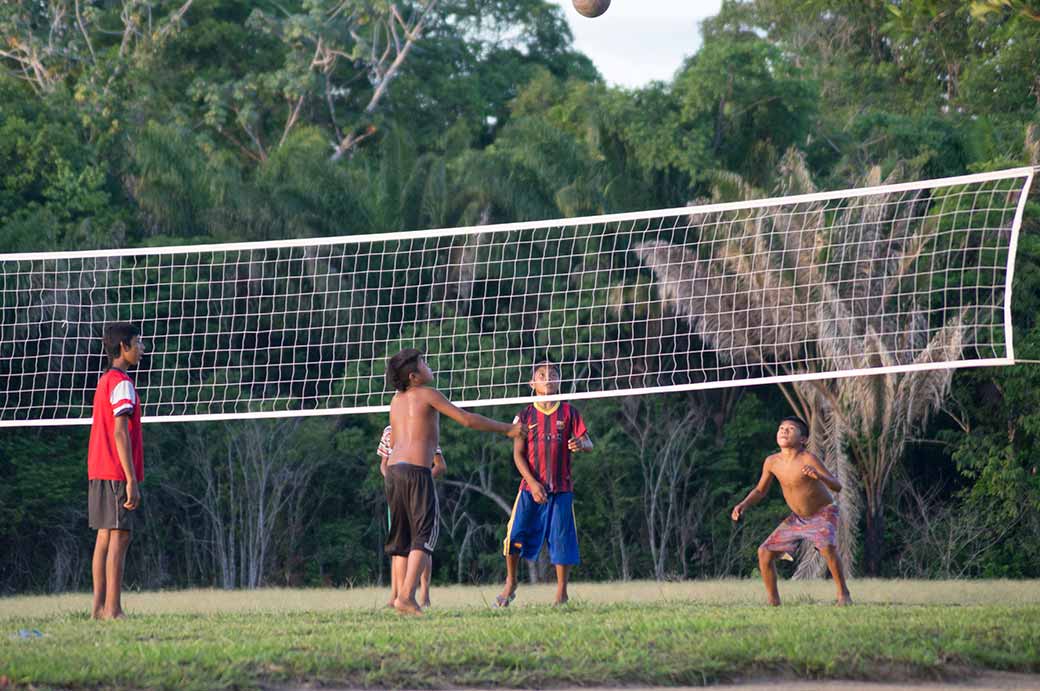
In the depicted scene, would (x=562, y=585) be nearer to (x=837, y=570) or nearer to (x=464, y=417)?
(x=837, y=570)

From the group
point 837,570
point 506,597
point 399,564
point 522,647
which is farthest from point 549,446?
point 522,647

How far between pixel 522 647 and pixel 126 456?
126 inches

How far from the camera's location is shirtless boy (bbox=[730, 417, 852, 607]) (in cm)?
980

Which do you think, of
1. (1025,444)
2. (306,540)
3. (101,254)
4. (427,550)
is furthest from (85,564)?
(427,550)

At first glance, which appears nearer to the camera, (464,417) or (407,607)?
(464,417)

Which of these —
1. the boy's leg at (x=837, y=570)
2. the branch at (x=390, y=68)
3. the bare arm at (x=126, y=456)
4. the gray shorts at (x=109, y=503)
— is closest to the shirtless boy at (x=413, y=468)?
the bare arm at (x=126, y=456)

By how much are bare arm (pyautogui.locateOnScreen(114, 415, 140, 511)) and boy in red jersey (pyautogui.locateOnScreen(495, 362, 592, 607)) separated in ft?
8.53

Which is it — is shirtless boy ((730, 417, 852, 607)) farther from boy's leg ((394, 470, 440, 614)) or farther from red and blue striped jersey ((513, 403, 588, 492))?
boy's leg ((394, 470, 440, 614))

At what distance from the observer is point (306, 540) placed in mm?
24609

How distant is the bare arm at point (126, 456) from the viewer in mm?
9062

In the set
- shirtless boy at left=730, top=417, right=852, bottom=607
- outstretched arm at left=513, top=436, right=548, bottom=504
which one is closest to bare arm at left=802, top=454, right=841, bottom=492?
shirtless boy at left=730, top=417, right=852, bottom=607

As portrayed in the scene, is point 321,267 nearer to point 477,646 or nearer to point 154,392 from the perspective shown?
point 154,392

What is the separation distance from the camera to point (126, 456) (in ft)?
29.8

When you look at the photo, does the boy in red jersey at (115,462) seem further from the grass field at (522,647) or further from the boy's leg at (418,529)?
the boy's leg at (418,529)
